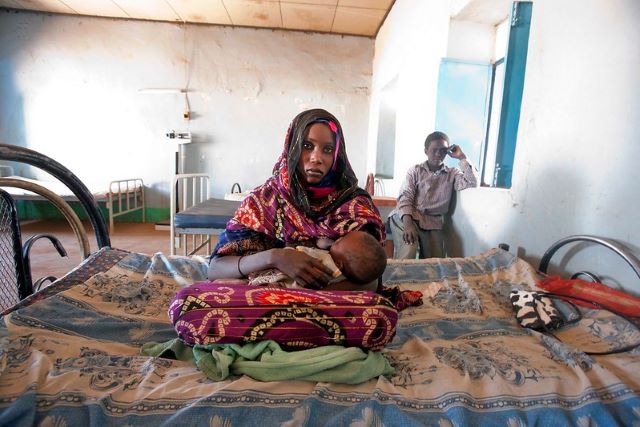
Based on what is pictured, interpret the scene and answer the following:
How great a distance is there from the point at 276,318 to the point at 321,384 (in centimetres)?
19

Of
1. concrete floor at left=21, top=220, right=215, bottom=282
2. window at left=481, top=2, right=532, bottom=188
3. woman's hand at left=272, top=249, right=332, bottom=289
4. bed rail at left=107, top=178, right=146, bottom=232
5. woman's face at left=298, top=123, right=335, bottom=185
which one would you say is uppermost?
window at left=481, top=2, right=532, bottom=188

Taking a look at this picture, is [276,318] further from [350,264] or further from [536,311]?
[536,311]

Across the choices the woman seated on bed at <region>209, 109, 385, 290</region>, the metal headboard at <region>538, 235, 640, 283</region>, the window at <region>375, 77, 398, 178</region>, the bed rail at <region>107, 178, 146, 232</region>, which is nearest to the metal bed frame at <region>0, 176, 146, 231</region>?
the bed rail at <region>107, 178, 146, 232</region>

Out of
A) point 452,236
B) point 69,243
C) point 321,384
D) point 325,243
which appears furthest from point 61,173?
point 69,243

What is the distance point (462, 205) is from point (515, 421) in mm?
1897

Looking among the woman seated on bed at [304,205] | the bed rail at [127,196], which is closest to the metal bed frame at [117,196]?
the bed rail at [127,196]

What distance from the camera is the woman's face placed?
4.25 ft

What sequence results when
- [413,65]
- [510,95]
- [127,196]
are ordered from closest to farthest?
1. [510,95]
2. [413,65]
3. [127,196]

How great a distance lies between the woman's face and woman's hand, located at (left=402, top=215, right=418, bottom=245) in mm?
1320

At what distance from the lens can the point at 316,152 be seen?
1299mm

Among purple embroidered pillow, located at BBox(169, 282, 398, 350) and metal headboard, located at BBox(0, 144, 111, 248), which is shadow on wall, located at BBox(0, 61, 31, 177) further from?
purple embroidered pillow, located at BBox(169, 282, 398, 350)

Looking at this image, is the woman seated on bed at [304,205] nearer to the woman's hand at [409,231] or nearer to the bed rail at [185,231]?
the woman's hand at [409,231]

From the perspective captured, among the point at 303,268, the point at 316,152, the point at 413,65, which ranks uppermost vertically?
the point at 413,65

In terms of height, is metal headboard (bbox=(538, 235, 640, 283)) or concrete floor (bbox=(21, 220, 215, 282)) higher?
metal headboard (bbox=(538, 235, 640, 283))
